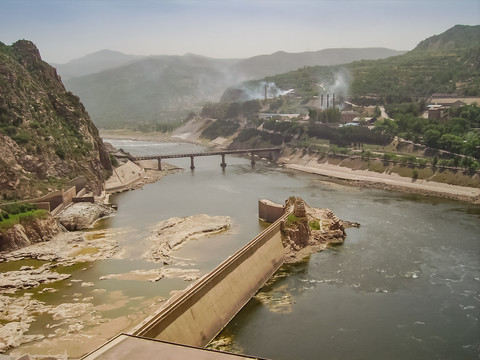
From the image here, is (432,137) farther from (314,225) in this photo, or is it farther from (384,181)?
(314,225)

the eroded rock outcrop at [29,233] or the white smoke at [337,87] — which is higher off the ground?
the white smoke at [337,87]

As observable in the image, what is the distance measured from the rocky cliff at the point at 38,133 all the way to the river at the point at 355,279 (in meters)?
9.20

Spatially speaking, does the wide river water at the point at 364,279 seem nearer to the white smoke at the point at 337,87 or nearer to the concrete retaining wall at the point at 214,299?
the concrete retaining wall at the point at 214,299

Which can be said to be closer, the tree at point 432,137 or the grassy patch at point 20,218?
the grassy patch at point 20,218

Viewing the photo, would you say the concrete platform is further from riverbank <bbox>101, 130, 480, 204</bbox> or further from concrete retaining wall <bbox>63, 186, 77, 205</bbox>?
riverbank <bbox>101, 130, 480, 204</bbox>

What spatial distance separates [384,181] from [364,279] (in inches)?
1776

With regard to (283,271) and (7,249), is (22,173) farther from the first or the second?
(283,271)

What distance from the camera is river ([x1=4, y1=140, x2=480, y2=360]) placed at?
32.2 metres

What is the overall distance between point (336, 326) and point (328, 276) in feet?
30.1

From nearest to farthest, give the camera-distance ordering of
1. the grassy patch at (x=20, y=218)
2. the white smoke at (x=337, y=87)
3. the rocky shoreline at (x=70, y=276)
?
the rocky shoreline at (x=70, y=276)
the grassy patch at (x=20, y=218)
the white smoke at (x=337, y=87)

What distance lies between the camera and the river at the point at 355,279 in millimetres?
32219

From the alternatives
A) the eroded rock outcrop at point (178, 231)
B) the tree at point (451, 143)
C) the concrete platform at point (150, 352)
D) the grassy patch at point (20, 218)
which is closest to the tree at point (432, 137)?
the tree at point (451, 143)

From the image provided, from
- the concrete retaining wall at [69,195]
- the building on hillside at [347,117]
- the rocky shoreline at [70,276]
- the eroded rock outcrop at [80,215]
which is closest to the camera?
the rocky shoreline at [70,276]

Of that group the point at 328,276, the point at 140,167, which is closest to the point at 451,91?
the point at 140,167
